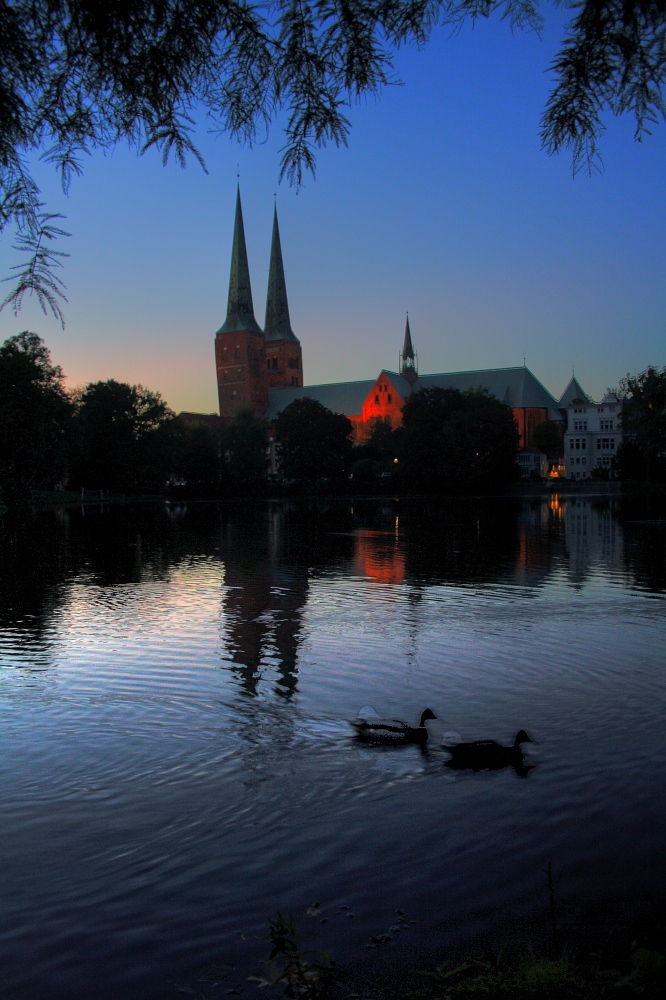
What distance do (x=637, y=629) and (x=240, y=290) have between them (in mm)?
145632

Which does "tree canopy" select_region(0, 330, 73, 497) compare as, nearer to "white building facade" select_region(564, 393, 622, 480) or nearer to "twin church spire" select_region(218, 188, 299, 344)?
"white building facade" select_region(564, 393, 622, 480)

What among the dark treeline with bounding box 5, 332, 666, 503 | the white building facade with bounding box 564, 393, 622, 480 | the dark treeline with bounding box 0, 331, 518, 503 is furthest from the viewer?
the white building facade with bounding box 564, 393, 622, 480

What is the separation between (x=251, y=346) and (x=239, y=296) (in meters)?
10.2

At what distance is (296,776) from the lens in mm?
8055

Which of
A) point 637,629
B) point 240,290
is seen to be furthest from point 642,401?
point 240,290

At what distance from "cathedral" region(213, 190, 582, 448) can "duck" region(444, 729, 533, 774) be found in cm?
13984

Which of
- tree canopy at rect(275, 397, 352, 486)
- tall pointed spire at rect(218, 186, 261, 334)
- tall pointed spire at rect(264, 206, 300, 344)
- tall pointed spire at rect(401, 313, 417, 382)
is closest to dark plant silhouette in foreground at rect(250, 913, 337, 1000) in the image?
tree canopy at rect(275, 397, 352, 486)

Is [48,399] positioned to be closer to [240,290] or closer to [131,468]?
[131,468]

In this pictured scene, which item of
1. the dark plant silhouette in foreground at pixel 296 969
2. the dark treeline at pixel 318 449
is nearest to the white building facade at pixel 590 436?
the dark treeline at pixel 318 449

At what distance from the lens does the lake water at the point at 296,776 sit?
556cm

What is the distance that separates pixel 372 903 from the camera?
573cm

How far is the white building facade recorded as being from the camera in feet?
414

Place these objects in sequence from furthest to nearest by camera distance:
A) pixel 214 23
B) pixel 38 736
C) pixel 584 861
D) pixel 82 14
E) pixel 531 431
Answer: pixel 531 431
pixel 38 736
pixel 584 861
pixel 214 23
pixel 82 14

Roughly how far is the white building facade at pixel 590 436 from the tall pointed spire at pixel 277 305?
2451 inches
